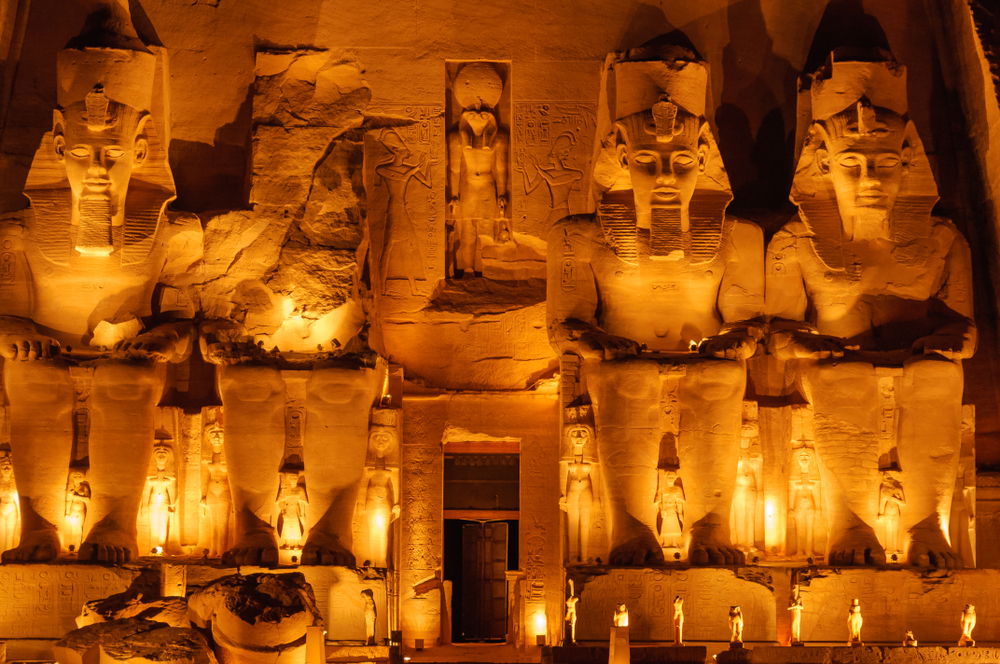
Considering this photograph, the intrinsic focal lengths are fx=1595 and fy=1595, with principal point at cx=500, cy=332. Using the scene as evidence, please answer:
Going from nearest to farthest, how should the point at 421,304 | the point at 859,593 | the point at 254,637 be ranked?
the point at 254,637 → the point at 859,593 → the point at 421,304

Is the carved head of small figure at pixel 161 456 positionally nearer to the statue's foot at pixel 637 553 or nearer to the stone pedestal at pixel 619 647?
the statue's foot at pixel 637 553

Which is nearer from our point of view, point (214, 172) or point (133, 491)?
point (133, 491)

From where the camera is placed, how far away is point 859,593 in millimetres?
9727

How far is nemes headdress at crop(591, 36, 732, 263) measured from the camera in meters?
10.4

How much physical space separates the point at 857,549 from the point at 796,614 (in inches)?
23.9

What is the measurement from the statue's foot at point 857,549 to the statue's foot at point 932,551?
205 mm

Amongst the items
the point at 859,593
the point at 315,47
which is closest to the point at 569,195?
Result: the point at 315,47

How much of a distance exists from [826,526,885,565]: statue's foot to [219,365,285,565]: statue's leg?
3.57 meters

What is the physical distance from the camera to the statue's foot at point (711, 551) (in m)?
9.85

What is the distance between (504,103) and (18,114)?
3654 mm

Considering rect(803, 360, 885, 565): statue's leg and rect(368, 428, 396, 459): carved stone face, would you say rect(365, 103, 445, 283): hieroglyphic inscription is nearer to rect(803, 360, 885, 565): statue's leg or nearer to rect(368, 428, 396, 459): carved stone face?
rect(368, 428, 396, 459): carved stone face

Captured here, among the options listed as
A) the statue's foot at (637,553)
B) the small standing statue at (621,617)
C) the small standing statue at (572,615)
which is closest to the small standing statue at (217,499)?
the small standing statue at (572,615)

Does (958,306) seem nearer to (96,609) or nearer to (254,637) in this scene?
(254,637)

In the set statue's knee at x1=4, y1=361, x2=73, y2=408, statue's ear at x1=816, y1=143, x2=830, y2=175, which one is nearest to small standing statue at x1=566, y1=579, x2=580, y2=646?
statue's ear at x1=816, y1=143, x2=830, y2=175
